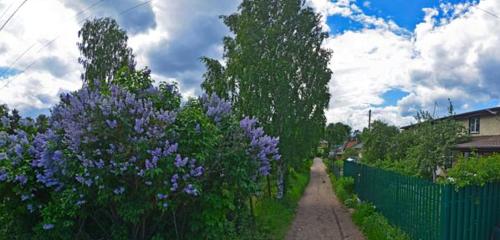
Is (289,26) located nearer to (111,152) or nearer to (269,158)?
(269,158)

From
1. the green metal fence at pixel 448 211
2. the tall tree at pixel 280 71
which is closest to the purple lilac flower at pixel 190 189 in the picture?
the green metal fence at pixel 448 211

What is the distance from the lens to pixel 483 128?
87.7ft

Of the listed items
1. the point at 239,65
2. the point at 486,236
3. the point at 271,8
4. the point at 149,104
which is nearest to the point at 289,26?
the point at 271,8

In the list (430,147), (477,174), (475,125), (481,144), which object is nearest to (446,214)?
(477,174)

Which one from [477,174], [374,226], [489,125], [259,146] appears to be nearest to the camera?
[259,146]

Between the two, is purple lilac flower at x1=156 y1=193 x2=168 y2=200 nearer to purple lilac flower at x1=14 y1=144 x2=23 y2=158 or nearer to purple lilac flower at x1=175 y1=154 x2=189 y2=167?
purple lilac flower at x1=175 y1=154 x2=189 y2=167

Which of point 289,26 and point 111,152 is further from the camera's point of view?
point 289,26

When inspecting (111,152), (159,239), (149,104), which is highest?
(149,104)

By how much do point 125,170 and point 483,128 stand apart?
93.6ft

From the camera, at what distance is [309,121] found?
15.6 meters

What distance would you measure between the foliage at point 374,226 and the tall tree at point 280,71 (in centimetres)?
347

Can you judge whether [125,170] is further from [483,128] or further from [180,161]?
[483,128]

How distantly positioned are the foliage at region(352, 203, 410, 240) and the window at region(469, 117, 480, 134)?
18674mm

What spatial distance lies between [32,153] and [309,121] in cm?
1233
